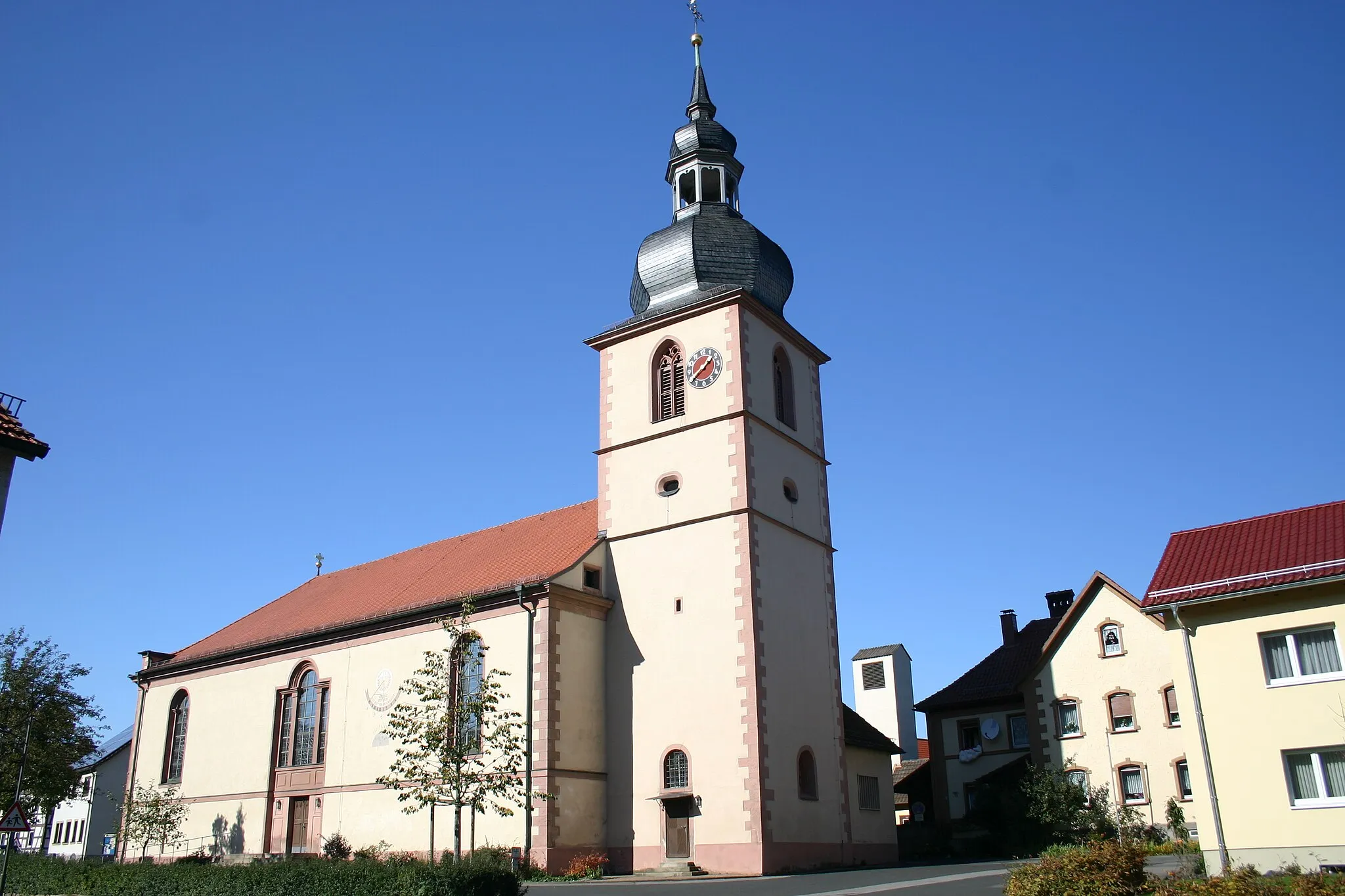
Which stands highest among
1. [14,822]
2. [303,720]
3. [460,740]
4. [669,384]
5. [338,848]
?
[669,384]

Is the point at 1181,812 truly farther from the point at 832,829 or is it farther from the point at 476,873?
the point at 476,873

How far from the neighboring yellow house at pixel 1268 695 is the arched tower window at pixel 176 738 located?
2980cm

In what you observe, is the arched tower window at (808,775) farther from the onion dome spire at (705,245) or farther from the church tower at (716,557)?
the onion dome spire at (705,245)

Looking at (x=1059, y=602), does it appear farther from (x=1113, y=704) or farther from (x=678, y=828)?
(x=678, y=828)

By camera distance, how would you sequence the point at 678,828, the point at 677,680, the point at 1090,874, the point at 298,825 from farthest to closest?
the point at 298,825 < the point at 677,680 < the point at 678,828 < the point at 1090,874

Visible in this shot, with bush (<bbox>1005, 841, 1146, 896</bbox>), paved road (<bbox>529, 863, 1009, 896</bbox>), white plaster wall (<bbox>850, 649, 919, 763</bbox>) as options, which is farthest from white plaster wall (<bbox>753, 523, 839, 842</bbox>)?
white plaster wall (<bbox>850, 649, 919, 763</bbox>)

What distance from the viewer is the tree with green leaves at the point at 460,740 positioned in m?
21.9

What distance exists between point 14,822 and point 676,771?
43.9ft

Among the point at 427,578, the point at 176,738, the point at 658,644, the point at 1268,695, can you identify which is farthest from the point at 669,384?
the point at 176,738

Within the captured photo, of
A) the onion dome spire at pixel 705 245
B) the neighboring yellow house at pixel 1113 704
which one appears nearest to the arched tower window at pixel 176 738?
the onion dome spire at pixel 705 245

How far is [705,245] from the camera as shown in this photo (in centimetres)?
3100

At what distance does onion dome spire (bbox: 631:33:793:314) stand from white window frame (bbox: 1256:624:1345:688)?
612 inches

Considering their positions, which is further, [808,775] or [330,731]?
[330,731]

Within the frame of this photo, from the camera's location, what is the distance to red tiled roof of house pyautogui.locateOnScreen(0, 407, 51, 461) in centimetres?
1706
